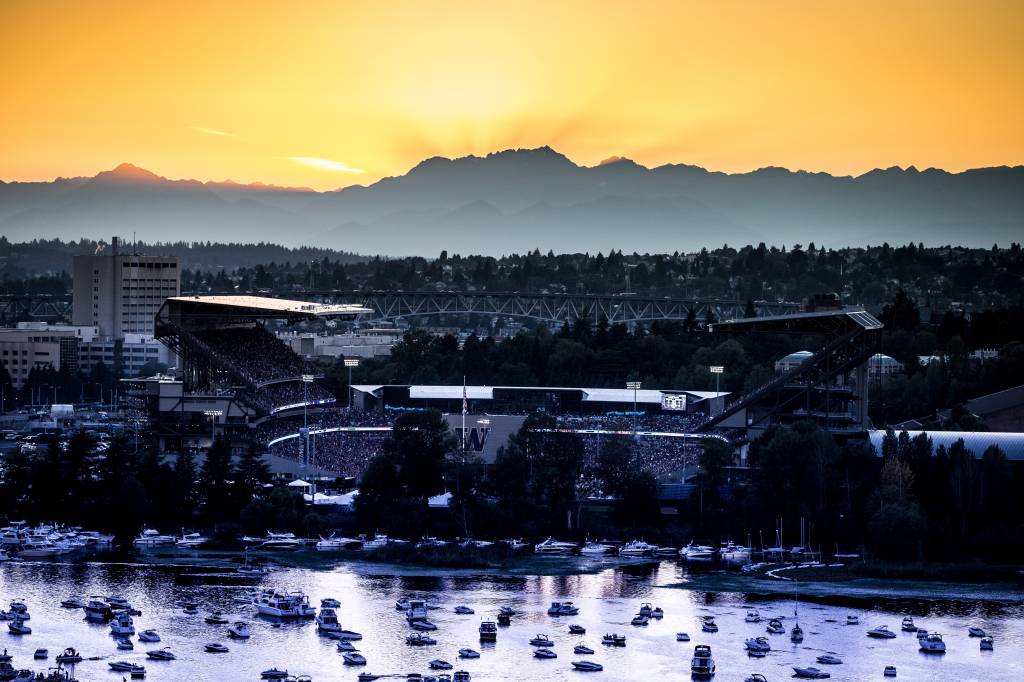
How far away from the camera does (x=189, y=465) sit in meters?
69.3

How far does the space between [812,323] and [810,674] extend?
30864 millimetres

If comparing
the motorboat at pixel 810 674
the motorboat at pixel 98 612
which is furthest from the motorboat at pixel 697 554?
the motorboat at pixel 98 612

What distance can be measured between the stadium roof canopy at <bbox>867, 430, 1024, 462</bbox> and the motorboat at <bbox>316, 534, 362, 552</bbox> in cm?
1961

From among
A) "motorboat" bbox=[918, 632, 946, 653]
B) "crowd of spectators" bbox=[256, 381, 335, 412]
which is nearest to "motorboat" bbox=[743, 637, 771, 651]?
"motorboat" bbox=[918, 632, 946, 653]

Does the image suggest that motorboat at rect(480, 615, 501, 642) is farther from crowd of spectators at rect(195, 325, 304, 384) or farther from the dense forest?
the dense forest

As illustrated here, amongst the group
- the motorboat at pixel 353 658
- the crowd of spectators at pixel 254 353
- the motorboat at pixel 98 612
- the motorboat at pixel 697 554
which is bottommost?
the motorboat at pixel 353 658

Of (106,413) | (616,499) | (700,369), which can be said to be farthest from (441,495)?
(106,413)

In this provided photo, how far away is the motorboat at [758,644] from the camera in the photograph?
158 feet

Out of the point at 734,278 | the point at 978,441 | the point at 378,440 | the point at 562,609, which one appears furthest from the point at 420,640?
the point at 734,278

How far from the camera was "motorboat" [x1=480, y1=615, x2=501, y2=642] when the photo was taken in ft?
162

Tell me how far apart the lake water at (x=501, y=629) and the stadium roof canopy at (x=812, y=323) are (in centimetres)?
1635

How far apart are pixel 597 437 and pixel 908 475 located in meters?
14.9

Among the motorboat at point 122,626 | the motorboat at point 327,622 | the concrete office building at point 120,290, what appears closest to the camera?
the motorboat at point 122,626

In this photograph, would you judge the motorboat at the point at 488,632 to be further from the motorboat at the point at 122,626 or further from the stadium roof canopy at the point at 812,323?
the stadium roof canopy at the point at 812,323
